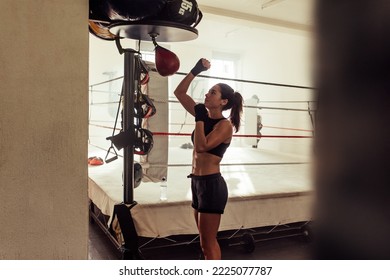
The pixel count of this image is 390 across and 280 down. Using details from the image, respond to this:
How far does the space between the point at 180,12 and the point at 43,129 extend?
2.22 ft

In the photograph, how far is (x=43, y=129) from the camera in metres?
1.09

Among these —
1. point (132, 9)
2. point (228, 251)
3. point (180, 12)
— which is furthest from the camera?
point (228, 251)

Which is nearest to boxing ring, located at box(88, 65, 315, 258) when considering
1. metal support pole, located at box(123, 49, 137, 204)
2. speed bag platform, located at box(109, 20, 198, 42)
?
metal support pole, located at box(123, 49, 137, 204)

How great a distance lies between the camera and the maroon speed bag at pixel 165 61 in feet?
5.16

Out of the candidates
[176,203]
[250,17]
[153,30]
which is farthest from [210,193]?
[250,17]

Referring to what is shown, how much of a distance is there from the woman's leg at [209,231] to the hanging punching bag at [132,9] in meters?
0.91

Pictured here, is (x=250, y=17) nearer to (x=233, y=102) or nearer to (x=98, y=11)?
(x=233, y=102)

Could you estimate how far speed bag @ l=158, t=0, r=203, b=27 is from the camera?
4.41ft

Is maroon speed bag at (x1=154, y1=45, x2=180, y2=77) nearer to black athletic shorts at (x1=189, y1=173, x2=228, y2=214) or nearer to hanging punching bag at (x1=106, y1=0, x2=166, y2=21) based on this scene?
hanging punching bag at (x1=106, y1=0, x2=166, y2=21)

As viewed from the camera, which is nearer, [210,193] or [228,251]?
[210,193]

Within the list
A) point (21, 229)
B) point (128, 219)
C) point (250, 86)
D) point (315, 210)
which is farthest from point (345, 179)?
point (250, 86)

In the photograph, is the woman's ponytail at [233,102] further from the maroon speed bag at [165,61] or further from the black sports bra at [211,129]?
the maroon speed bag at [165,61]
